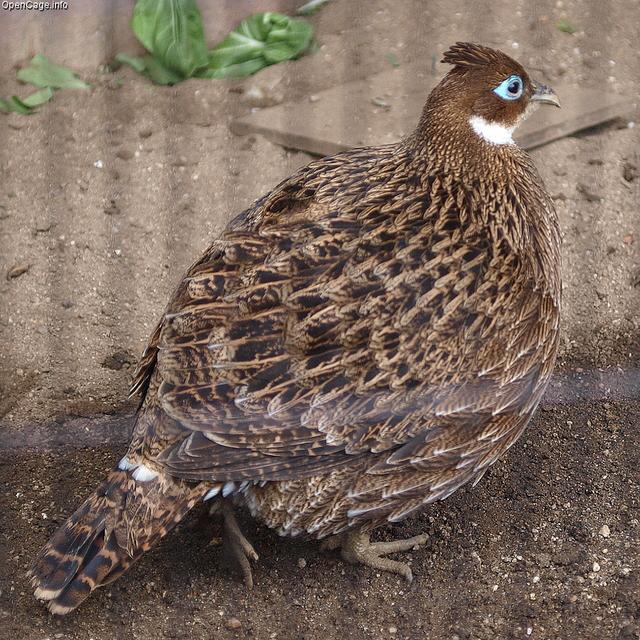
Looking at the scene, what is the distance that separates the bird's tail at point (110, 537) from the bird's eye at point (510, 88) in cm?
156

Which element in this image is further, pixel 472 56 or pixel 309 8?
pixel 309 8

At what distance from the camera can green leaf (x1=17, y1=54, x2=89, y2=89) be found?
17.2ft

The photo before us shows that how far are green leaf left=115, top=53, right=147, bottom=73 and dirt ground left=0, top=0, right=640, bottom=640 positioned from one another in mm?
52

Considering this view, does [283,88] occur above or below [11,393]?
above

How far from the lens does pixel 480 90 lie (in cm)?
325

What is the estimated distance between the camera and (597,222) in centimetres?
462

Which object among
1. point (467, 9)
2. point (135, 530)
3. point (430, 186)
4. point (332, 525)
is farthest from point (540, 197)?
point (467, 9)

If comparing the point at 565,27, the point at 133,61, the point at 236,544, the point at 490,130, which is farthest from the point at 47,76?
the point at 236,544

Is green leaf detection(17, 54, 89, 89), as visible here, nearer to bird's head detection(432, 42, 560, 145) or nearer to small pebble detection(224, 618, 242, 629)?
bird's head detection(432, 42, 560, 145)

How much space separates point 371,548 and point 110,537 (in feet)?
2.98

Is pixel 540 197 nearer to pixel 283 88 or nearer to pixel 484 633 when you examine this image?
pixel 484 633

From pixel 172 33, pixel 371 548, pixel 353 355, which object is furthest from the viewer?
→ pixel 172 33

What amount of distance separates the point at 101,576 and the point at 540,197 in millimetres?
1825

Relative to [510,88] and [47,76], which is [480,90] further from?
[47,76]
